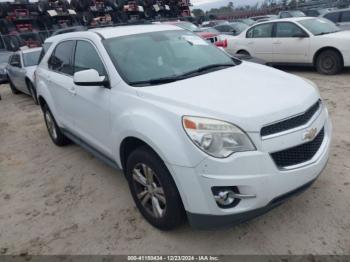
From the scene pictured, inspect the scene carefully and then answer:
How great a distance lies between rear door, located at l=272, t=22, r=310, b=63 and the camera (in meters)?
8.67

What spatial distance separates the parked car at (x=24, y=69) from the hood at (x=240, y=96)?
22.9 feet

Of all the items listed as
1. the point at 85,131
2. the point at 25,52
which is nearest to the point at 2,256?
the point at 85,131

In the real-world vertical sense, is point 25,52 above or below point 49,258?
above

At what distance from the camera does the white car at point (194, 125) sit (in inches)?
93.1

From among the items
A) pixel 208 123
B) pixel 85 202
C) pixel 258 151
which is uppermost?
pixel 208 123

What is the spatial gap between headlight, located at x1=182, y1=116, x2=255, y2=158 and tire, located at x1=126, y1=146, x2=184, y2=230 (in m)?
0.41

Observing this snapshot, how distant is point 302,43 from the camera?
8648 millimetres

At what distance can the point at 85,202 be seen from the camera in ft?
12.1

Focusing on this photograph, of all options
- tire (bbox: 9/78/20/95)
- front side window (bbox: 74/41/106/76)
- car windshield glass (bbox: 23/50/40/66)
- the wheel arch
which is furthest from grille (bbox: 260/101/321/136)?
tire (bbox: 9/78/20/95)

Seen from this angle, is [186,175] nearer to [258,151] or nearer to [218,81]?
[258,151]

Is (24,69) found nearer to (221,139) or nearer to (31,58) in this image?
(31,58)

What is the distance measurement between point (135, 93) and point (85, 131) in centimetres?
126

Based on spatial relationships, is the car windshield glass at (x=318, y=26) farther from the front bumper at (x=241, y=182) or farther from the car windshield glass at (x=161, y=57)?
the front bumper at (x=241, y=182)

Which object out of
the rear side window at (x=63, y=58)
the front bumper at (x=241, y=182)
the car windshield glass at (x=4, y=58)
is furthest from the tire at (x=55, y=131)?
the car windshield glass at (x=4, y=58)
